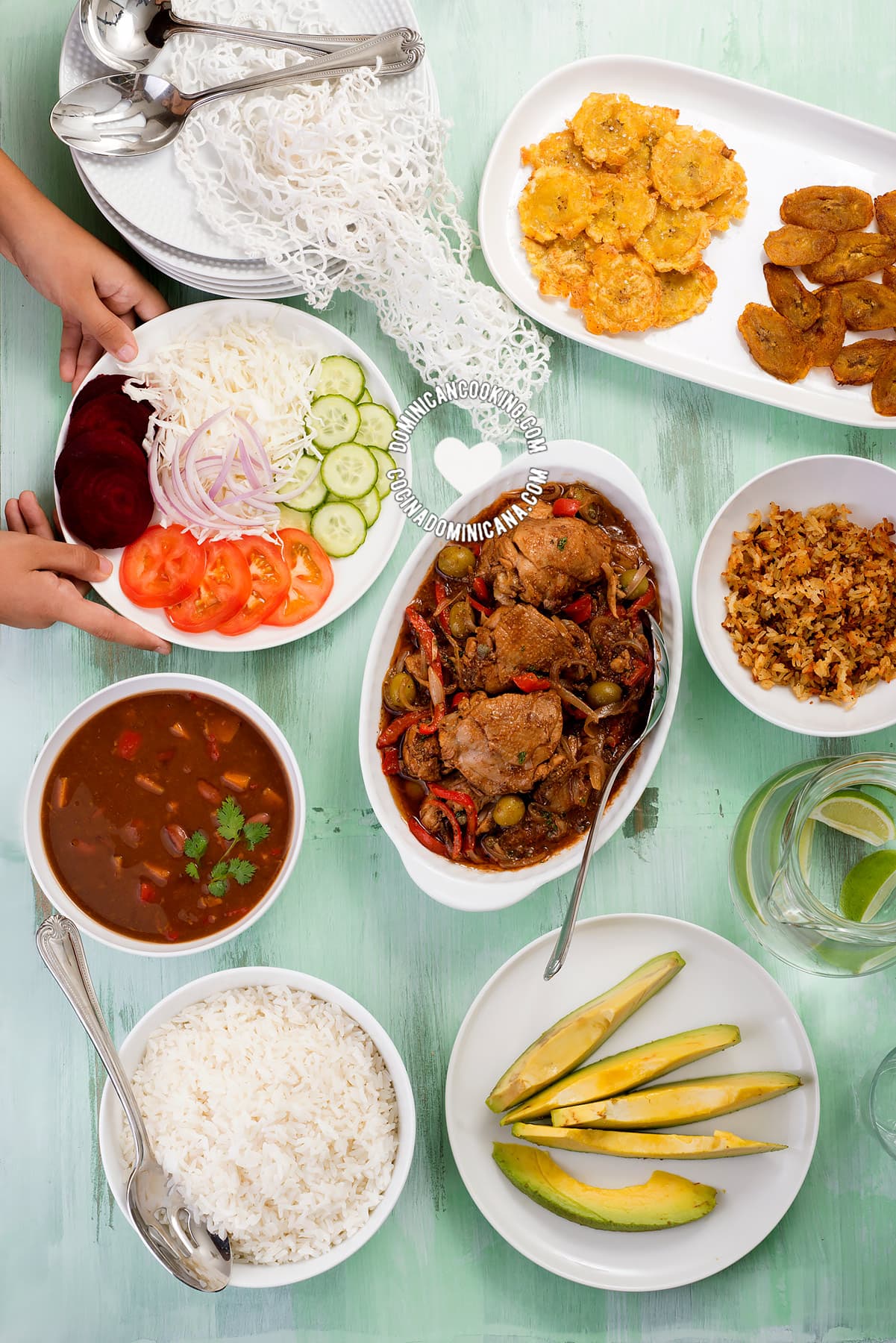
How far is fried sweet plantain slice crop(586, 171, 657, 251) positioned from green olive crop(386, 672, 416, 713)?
148cm

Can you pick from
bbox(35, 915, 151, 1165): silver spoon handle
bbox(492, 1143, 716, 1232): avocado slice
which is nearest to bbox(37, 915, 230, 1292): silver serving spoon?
bbox(35, 915, 151, 1165): silver spoon handle

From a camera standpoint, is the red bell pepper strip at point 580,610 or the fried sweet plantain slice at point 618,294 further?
the fried sweet plantain slice at point 618,294

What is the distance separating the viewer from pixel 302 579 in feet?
8.68

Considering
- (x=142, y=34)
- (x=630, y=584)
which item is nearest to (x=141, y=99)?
(x=142, y=34)

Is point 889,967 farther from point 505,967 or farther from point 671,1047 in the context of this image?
point 505,967

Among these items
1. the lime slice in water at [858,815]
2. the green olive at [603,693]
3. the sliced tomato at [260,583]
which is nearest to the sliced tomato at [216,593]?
the sliced tomato at [260,583]

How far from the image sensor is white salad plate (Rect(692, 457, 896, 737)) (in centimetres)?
261

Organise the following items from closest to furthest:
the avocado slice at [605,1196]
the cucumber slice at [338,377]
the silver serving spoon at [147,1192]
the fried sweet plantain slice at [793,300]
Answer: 1. the silver serving spoon at [147,1192]
2. the avocado slice at [605,1196]
3. the cucumber slice at [338,377]
4. the fried sweet plantain slice at [793,300]

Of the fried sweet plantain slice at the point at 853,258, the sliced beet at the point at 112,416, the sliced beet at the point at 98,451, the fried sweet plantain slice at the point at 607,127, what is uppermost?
the fried sweet plantain slice at the point at 607,127

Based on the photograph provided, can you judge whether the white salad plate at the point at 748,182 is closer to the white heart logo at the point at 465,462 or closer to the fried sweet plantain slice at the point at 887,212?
the fried sweet plantain slice at the point at 887,212

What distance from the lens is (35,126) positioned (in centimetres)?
→ 271

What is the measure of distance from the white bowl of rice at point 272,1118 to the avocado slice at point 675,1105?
482 millimetres

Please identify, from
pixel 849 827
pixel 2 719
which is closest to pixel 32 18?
pixel 2 719

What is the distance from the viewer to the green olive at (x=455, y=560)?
8.21 ft
